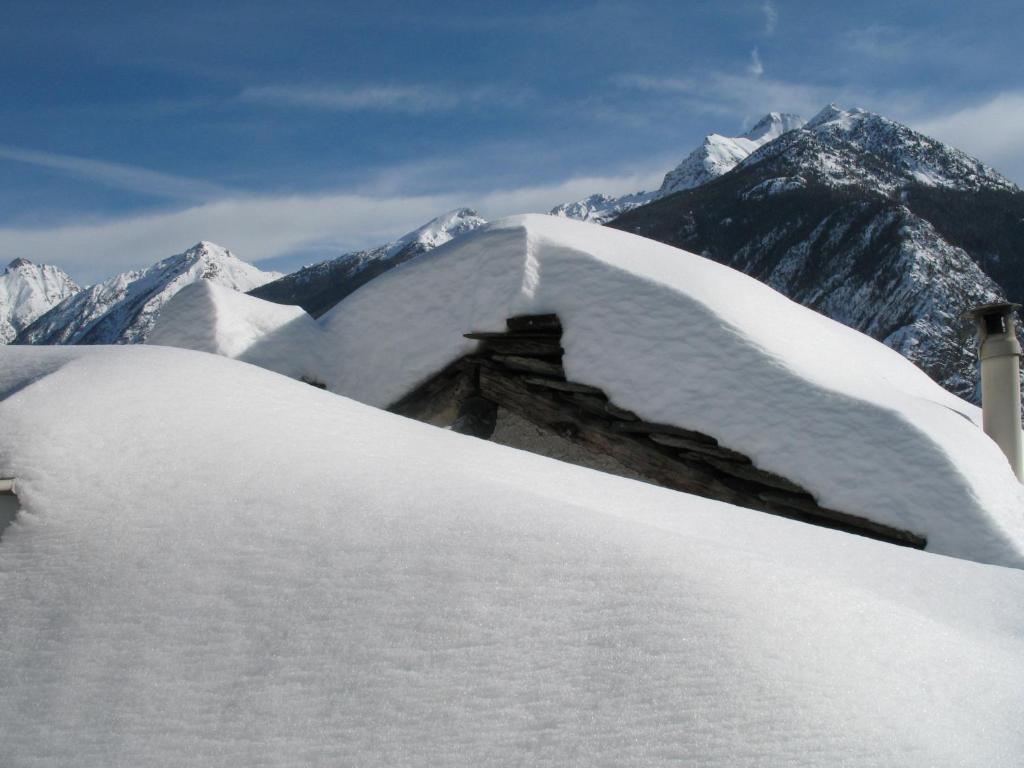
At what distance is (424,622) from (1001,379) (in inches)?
241

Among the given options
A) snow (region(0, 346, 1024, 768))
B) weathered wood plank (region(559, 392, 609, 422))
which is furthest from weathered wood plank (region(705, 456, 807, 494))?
snow (region(0, 346, 1024, 768))

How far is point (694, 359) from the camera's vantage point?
17.5ft

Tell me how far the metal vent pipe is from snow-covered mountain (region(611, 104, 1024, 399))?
146ft

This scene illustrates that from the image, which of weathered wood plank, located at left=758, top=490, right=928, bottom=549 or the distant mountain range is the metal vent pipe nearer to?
weathered wood plank, located at left=758, top=490, right=928, bottom=549

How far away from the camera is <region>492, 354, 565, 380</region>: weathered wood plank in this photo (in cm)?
578

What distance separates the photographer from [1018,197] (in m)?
76.6

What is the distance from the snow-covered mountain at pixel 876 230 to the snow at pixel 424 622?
50124 mm

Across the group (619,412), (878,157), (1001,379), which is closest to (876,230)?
(878,157)

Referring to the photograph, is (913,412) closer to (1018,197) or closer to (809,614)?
(809,614)

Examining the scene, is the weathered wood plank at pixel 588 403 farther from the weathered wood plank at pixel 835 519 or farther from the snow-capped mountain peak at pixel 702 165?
the snow-capped mountain peak at pixel 702 165

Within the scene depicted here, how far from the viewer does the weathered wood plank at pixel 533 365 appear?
19.0 feet

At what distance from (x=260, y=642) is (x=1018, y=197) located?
93.2 m

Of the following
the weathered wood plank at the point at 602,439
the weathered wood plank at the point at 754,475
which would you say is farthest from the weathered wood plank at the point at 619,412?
the weathered wood plank at the point at 754,475

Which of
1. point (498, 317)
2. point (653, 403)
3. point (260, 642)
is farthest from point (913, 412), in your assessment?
point (260, 642)
